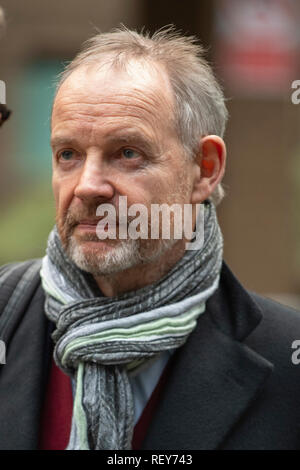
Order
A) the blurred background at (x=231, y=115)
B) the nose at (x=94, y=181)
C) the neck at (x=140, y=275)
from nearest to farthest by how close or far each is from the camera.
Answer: the nose at (x=94, y=181), the neck at (x=140, y=275), the blurred background at (x=231, y=115)

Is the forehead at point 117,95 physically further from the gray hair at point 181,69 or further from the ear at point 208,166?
the ear at point 208,166

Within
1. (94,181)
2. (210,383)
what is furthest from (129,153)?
(210,383)

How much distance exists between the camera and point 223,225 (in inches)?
352

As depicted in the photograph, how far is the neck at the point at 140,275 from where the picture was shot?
118 inches

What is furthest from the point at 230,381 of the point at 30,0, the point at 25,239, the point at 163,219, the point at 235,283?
the point at 30,0

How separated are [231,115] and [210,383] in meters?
6.11

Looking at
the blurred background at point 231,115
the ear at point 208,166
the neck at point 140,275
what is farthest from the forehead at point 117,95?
the blurred background at point 231,115

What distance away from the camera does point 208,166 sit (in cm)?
316

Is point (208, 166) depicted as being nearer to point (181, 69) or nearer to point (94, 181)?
point (181, 69)

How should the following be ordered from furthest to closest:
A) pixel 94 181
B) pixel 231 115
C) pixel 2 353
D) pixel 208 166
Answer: pixel 231 115 → pixel 208 166 → pixel 2 353 → pixel 94 181

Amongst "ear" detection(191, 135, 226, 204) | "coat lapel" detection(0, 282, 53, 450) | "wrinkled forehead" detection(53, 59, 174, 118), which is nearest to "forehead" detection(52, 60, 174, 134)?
"wrinkled forehead" detection(53, 59, 174, 118)

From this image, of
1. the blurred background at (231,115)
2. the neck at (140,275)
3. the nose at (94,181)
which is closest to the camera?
the nose at (94,181)

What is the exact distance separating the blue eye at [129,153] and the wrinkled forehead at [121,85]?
0.17m

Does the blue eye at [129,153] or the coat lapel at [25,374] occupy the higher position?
the blue eye at [129,153]
